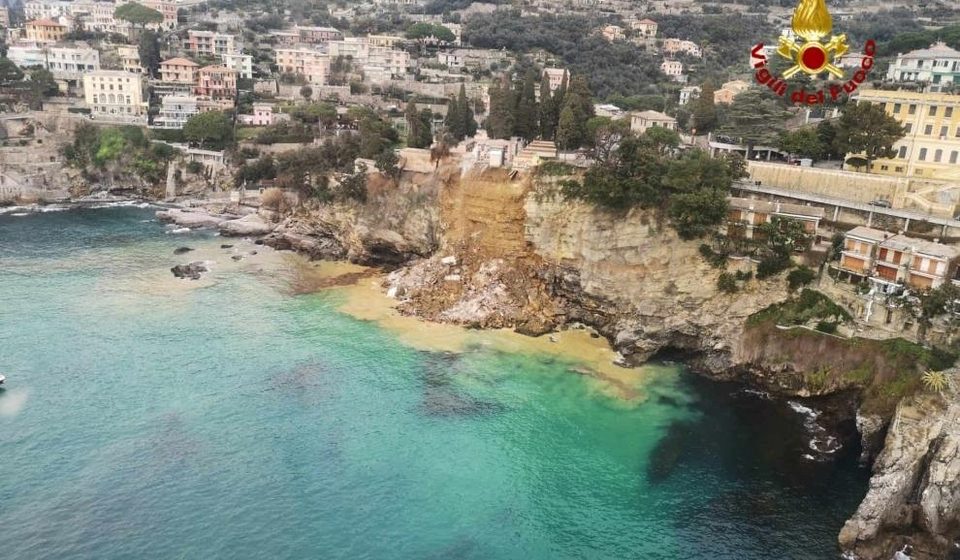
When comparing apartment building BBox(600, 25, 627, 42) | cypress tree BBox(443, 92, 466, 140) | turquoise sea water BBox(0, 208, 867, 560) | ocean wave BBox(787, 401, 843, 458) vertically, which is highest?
apartment building BBox(600, 25, 627, 42)

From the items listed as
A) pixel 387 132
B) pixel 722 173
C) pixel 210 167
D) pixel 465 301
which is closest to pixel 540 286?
pixel 465 301

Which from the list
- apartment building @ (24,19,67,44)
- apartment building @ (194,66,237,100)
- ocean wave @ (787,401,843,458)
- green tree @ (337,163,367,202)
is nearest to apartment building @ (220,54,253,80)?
apartment building @ (194,66,237,100)

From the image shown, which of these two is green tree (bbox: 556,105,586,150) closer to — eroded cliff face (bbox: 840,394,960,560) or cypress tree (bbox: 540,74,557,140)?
cypress tree (bbox: 540,74,557,140)

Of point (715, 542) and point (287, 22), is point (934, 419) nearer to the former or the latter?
point (715, 542)

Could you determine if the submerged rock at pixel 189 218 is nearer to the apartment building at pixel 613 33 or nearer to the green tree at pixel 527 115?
the green tree at pixel 527 115

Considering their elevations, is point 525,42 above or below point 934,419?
above

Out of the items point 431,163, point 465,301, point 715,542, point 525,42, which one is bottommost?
point 715,542

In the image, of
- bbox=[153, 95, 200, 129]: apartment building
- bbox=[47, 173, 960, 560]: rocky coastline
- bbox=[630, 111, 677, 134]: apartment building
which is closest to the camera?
bbox=[47, 173, 960, 560]: rocky coastline
